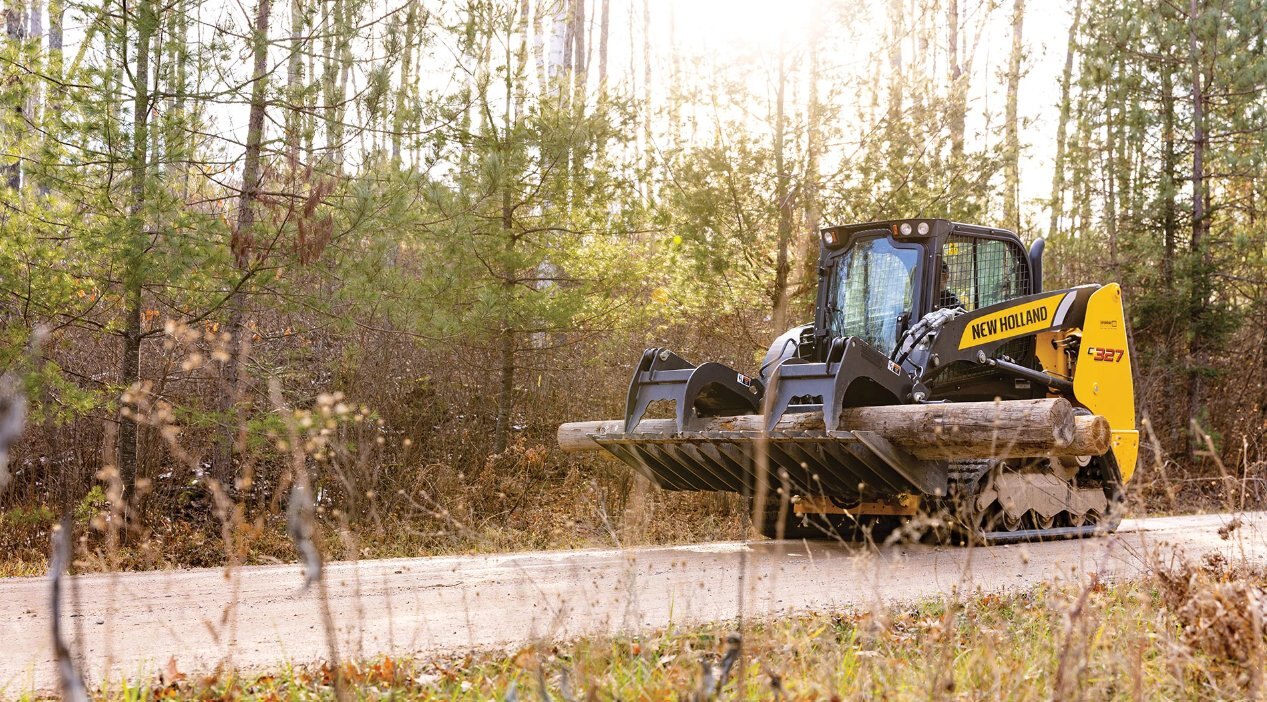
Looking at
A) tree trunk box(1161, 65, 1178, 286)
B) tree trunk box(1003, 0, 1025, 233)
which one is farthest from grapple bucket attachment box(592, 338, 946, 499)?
tree trunk box(1161, 65, 1178, 286)

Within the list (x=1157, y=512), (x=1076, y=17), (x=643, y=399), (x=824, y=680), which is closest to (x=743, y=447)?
(x=643, y=399)

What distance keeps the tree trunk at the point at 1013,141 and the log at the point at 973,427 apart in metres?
8.21

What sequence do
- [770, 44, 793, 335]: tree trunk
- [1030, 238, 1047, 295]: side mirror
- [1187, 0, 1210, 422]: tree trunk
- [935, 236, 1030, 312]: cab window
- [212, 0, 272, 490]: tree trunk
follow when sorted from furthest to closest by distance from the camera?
[1187, 0, 1210, 422]: tree trunk, [770, 44, 793, 335]: tree trunk, [1030, 238, 1047, 295]: side mirror, [212, 0, 272, 490]: tree trunk, [935, 236, 1030, 312]: cab window

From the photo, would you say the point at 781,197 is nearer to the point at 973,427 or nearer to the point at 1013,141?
the point at 1013,141

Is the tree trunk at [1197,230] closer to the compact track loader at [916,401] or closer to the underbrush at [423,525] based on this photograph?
the compact track loader at [916,401]

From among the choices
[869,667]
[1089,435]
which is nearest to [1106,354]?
[1089,435]

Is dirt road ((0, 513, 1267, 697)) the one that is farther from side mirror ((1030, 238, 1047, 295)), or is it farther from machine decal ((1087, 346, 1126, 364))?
side mirror ((1030, 238, 1047, 295))

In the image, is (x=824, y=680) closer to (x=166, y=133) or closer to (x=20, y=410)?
(x=20, y=410)

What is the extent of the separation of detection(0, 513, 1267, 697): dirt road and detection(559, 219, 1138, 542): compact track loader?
60 centimetres

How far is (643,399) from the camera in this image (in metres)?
9.19

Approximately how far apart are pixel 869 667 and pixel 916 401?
4.58m

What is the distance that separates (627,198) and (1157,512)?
27.2 feet

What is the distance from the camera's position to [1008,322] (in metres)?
9.60

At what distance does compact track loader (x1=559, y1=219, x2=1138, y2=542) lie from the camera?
26.6 ft
